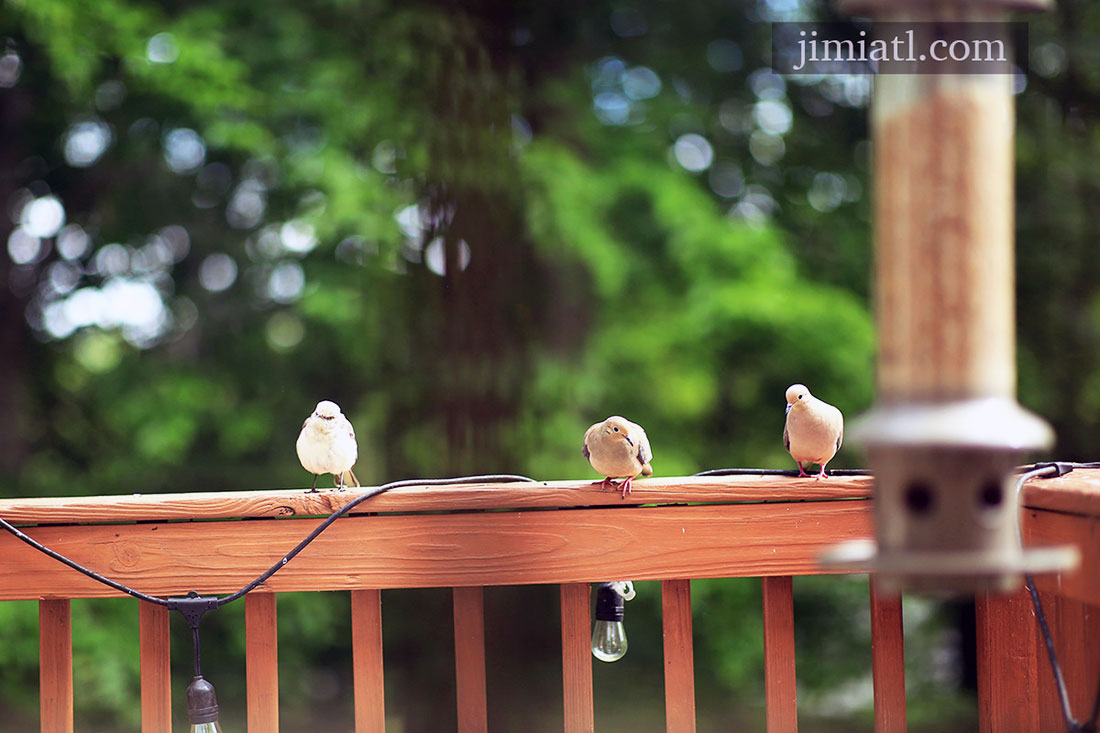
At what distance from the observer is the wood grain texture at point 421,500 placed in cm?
132

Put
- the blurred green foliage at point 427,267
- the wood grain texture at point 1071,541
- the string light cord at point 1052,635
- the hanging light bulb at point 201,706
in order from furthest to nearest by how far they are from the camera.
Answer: the blurred green foliage at point 427,267 → the hanging light bulb at point 201,706 → the wood grain texture at point 1071,541 → the string light cord at point 1052,635

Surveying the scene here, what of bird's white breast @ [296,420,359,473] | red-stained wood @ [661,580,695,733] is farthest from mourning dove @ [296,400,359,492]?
red-stained wood @ [661,580,695,733]

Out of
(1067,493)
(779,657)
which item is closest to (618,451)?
(779,657)

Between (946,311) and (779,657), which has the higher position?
(946,311)

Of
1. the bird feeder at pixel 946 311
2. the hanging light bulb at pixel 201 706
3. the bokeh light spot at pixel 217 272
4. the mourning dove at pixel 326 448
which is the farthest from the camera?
the bokeh light spot at pixel 217 272

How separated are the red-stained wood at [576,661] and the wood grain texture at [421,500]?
146 millimetres

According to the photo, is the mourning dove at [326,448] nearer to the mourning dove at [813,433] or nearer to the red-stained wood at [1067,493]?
the mourning dove at [813,433]

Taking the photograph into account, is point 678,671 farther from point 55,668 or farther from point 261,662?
point 55,668

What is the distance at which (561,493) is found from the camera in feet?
4.35

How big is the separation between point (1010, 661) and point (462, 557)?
31.9 inches

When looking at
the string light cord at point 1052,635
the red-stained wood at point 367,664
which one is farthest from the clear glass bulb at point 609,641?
the string light cord at point 1052,635

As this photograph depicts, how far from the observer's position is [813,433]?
4.71 feet

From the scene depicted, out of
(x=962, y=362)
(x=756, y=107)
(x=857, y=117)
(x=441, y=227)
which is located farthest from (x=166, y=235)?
(x=962, y=362)

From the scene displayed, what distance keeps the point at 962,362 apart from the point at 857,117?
4.10 m
